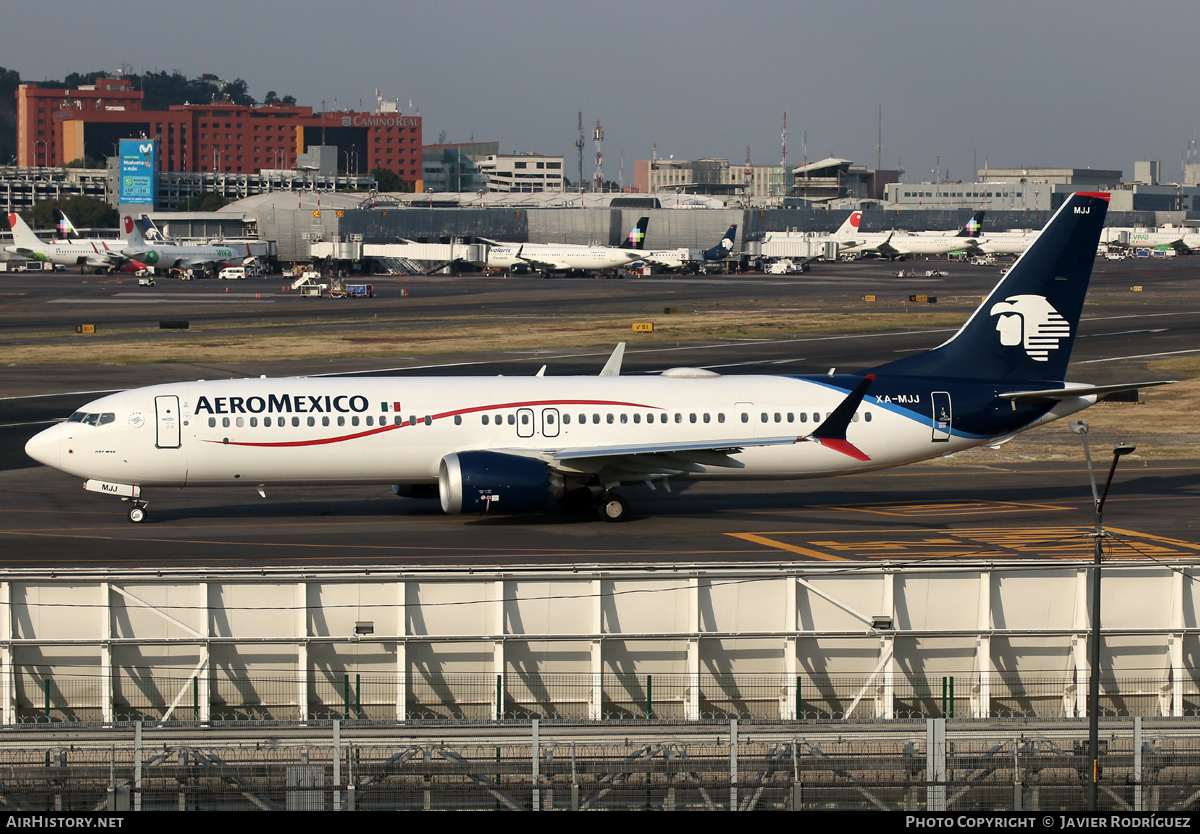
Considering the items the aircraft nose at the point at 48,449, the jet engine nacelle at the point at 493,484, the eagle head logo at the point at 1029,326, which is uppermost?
the eagle head logo at the point at 1029,326

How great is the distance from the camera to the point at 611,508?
4416cm

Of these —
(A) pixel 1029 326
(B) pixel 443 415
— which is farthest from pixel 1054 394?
(B) pixel 443 415

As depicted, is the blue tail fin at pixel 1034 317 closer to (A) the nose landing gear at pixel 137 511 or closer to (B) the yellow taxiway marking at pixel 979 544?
(B) the yellow taxiway marking at pixel 979 544

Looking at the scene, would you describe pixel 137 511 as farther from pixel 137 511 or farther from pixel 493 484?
pixel 493 484

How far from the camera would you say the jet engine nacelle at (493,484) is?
4156 cm

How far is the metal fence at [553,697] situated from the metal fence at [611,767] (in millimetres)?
3215

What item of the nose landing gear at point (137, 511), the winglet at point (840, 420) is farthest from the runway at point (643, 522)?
the winglet at point (840, 420)

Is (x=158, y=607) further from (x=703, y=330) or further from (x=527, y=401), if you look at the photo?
(x=703, y=330)

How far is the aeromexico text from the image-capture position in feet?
140

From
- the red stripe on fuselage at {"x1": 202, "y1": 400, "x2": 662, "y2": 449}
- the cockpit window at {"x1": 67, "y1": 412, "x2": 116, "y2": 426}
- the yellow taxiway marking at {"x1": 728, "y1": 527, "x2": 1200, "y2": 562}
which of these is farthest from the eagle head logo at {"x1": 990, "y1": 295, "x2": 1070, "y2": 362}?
the cockpit window at {"x1": 67, "y1": 412, "x2": 116, "y2": 426}

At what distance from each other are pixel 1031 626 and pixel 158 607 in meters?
20.2

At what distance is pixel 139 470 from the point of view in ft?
140
